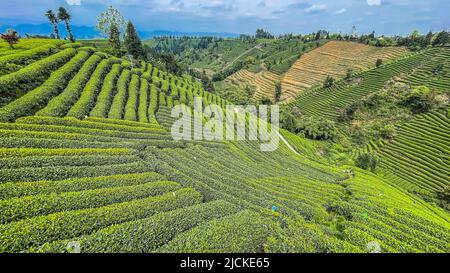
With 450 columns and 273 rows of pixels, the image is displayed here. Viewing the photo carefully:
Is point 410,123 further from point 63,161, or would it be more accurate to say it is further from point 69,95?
point 69,95

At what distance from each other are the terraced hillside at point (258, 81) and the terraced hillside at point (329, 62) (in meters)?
5.67

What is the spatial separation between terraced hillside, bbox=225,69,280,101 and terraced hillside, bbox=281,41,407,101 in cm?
567

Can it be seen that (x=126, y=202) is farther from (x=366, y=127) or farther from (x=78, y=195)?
(x=366, y=127)

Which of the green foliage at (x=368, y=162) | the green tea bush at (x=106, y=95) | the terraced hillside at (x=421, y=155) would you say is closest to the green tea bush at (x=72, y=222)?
the green tea bush at (x=106, y=95)

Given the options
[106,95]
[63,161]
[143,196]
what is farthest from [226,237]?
[106,95]

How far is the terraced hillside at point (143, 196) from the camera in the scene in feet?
29.0

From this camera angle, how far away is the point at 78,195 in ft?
33.9

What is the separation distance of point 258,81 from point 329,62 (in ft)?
110

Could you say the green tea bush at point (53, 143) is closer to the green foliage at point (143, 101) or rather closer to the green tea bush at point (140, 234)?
the green foliage at point (143, 101)

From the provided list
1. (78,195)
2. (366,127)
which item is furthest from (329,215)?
(366,127)

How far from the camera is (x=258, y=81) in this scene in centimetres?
10925

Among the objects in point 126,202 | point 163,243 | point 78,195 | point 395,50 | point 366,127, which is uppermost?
point 395,50

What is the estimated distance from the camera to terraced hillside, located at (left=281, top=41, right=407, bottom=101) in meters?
84.6

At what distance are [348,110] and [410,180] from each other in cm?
2988
